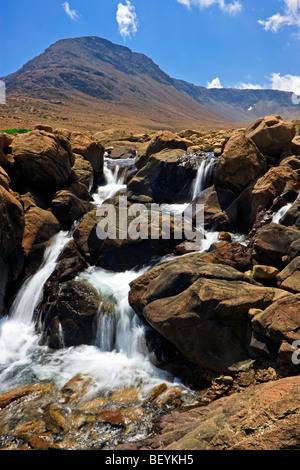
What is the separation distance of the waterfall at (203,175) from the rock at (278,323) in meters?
14.0

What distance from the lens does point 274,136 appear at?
19.4 metres

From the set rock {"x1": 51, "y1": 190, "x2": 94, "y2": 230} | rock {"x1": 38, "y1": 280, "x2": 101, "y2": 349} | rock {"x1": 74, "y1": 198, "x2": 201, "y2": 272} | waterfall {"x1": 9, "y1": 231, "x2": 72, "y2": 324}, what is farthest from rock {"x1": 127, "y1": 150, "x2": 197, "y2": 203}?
rock {"x1": 38, "y1": 280, "x2": 101, "y2": 349}

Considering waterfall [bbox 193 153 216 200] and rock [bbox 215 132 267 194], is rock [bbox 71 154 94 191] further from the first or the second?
rock [bbox 215 132 267 194]

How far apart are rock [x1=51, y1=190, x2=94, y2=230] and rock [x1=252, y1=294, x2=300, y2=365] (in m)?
13.2

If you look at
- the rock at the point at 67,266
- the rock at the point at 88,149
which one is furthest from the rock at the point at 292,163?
the rock at the point at 88,149

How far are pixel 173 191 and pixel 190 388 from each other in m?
16.0

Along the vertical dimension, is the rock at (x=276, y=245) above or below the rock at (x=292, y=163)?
below

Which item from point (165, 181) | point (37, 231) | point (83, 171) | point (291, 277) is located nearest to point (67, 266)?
point (37, 231)

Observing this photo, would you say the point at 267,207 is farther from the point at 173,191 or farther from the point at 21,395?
the point at 21,395

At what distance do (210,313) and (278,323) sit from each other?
204 centimetres

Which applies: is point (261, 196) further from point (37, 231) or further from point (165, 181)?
point (37, 231)

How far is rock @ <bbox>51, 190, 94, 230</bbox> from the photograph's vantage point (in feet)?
60.4

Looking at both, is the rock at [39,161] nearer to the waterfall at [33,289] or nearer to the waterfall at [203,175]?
the waterfall at [33,289]

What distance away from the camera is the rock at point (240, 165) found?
58.5 feet
